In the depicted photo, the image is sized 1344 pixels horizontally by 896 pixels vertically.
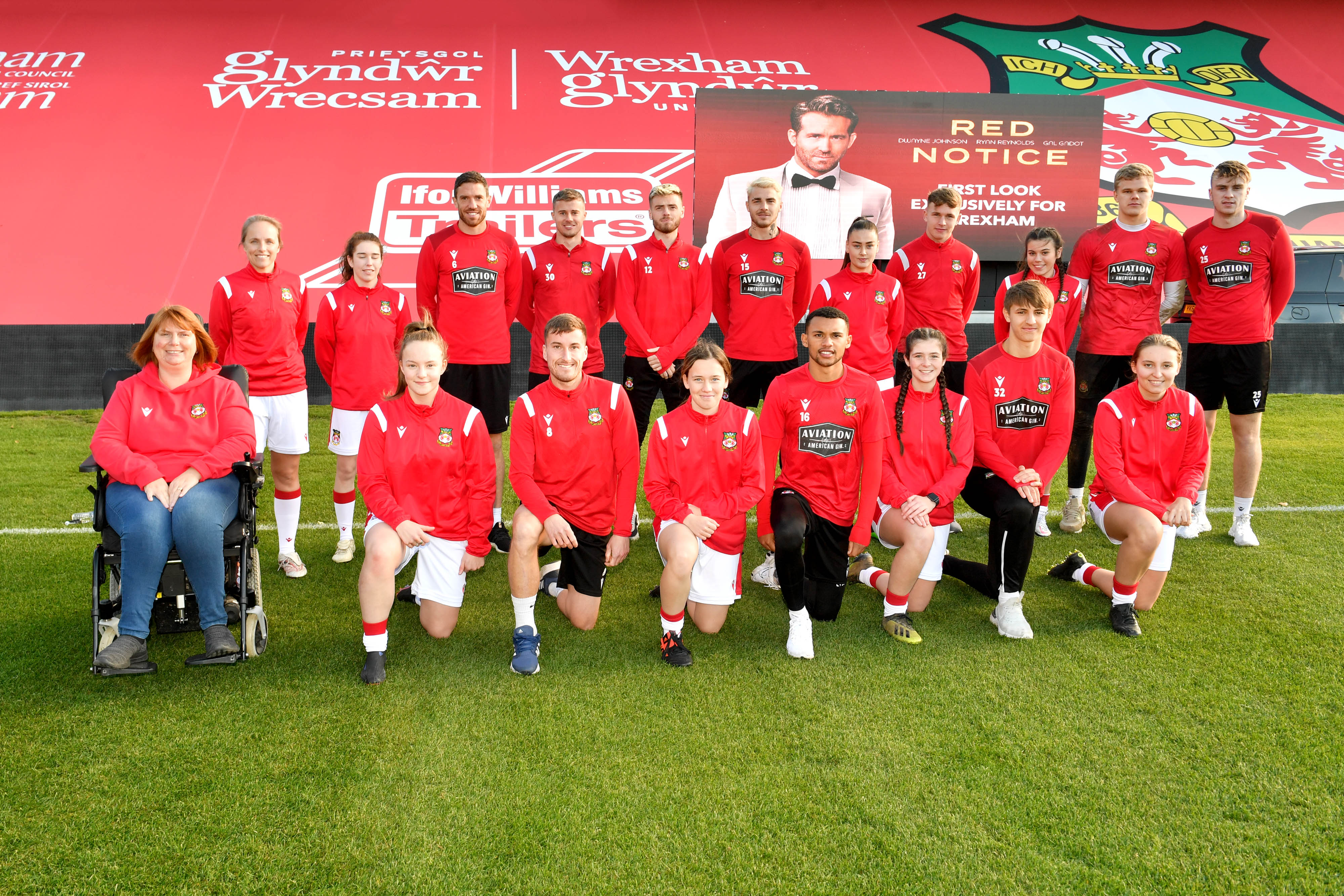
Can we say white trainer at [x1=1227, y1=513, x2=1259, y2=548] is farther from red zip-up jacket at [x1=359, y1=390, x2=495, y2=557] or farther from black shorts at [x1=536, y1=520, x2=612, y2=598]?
red zip-up jacket at [x1=359, y1=390, x2=495, y2=557]

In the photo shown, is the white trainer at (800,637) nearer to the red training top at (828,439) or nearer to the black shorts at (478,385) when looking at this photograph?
the red training top at (828,439)

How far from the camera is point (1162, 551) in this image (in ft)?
12.9

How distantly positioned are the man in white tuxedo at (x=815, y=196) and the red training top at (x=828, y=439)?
15.8 feet

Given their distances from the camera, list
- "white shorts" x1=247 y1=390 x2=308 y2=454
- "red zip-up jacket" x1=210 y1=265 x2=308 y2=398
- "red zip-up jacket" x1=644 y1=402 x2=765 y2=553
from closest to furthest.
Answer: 1. "red zip-up jacket" x1=644 y1=402 x2=765 y2=553
2. "red zip-up jacket" x1=210 y1=265 x2=308 y2=398
3. "white shorts" x1=247 y1=390 x2=308 y2=454

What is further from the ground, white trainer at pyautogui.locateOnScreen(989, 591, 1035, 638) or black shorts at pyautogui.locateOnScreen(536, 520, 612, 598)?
black shorts at pyautogui.locateOnScreen(536, 520, 612, 598)

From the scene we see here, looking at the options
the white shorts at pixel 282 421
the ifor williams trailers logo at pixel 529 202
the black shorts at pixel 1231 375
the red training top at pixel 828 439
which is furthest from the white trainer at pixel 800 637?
the ifor williams trailers logo at pixel 529 202

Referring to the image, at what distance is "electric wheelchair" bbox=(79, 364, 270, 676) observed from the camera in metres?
3.27

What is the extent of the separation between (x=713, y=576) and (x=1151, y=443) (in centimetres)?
206

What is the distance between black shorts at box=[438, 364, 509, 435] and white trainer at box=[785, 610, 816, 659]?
2009 mm

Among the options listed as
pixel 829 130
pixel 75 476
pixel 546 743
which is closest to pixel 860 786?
pixel 546 743

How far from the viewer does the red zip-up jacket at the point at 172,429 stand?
3.35 metres

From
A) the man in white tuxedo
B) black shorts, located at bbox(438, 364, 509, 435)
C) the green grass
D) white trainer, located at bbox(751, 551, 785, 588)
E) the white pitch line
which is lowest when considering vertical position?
the green grass

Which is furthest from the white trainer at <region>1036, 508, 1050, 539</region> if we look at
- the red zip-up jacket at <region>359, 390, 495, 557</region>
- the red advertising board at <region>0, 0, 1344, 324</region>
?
the red advertising board at <region>0, 0, 1344, 324</region>

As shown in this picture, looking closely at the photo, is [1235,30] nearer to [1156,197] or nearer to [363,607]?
[1156,197]
